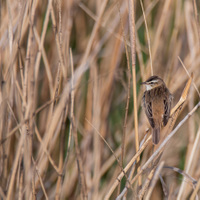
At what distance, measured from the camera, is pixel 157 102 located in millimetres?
2715

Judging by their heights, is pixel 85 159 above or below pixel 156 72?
below

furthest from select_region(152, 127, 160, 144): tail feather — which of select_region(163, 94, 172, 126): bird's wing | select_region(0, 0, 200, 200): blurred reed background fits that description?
select_region(163, 94, 172, 126): bird's wing

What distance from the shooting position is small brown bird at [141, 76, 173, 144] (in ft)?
8.43

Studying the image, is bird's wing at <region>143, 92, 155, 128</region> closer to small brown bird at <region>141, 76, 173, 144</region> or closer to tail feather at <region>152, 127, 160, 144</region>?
small brown bird at <region>141, 76, 173, 144</region>

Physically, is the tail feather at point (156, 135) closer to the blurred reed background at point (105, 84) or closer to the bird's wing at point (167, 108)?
the blurred reed background at point (105, 84)

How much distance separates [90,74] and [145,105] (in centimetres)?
49

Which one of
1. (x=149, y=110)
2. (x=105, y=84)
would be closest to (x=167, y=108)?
(x=149, y=110)

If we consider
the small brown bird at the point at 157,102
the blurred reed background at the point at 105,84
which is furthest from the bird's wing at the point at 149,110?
the blurred reed background at the point at 105,84

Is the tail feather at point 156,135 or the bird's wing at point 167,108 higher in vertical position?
the bird's wing at point 167,108

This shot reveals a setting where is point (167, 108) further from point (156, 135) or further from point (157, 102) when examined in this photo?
point (156, 135)

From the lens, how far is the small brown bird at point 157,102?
101 inches

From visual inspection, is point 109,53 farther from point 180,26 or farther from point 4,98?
point 4,98

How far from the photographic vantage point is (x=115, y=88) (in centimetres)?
299

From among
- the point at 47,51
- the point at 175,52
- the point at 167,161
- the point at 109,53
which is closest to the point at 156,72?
the point at 175,52
